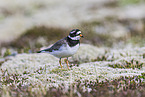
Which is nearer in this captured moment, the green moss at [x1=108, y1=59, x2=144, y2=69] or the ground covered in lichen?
the ground covered in lichen

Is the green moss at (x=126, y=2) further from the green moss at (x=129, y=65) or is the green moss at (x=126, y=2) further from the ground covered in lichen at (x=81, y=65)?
the green moss at (x=129, y=65)

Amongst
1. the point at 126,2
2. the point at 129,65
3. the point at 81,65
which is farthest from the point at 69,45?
the point at 126,2

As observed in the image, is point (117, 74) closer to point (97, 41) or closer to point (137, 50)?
point (137, 50)

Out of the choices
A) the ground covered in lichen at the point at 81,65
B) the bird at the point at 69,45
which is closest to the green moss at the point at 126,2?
the ground covered in lichen at the point at 81,65

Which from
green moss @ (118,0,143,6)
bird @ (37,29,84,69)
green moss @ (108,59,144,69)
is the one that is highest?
green moss @ (118,0,143,6)

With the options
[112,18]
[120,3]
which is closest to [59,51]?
[112,18]

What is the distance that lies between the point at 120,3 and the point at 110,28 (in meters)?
10.3

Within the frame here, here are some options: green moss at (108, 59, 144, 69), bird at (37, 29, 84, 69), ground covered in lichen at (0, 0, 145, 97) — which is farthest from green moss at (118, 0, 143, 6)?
bird at (37, 29, 84, 69)

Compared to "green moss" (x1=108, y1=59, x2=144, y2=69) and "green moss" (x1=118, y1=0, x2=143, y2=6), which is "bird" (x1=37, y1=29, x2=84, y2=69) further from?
"green moss" (x1=118, y1=0, x2=143, y2=6)

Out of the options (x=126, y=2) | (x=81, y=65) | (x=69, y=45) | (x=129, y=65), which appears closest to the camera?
(x=69, y=45)

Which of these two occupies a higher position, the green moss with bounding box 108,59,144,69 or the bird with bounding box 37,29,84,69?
the bird with bounding box 37,29,84,69

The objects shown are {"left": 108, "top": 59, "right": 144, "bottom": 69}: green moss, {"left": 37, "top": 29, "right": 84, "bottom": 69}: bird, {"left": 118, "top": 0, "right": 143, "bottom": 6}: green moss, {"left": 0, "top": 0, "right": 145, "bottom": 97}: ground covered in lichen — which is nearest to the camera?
{"left": 0, "top": 0, "right": 145, "bottom": 97}: ground covered in lichen

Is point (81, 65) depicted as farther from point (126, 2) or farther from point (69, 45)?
point (126, 2)

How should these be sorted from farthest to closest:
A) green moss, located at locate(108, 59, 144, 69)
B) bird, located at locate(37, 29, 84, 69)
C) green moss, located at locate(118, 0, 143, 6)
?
green moss, located at locate(118, 0, 143, 6) < green moss, located at locate(108, 59, 144, 69) < bird, located at locate(37, 29, 84, 69)
